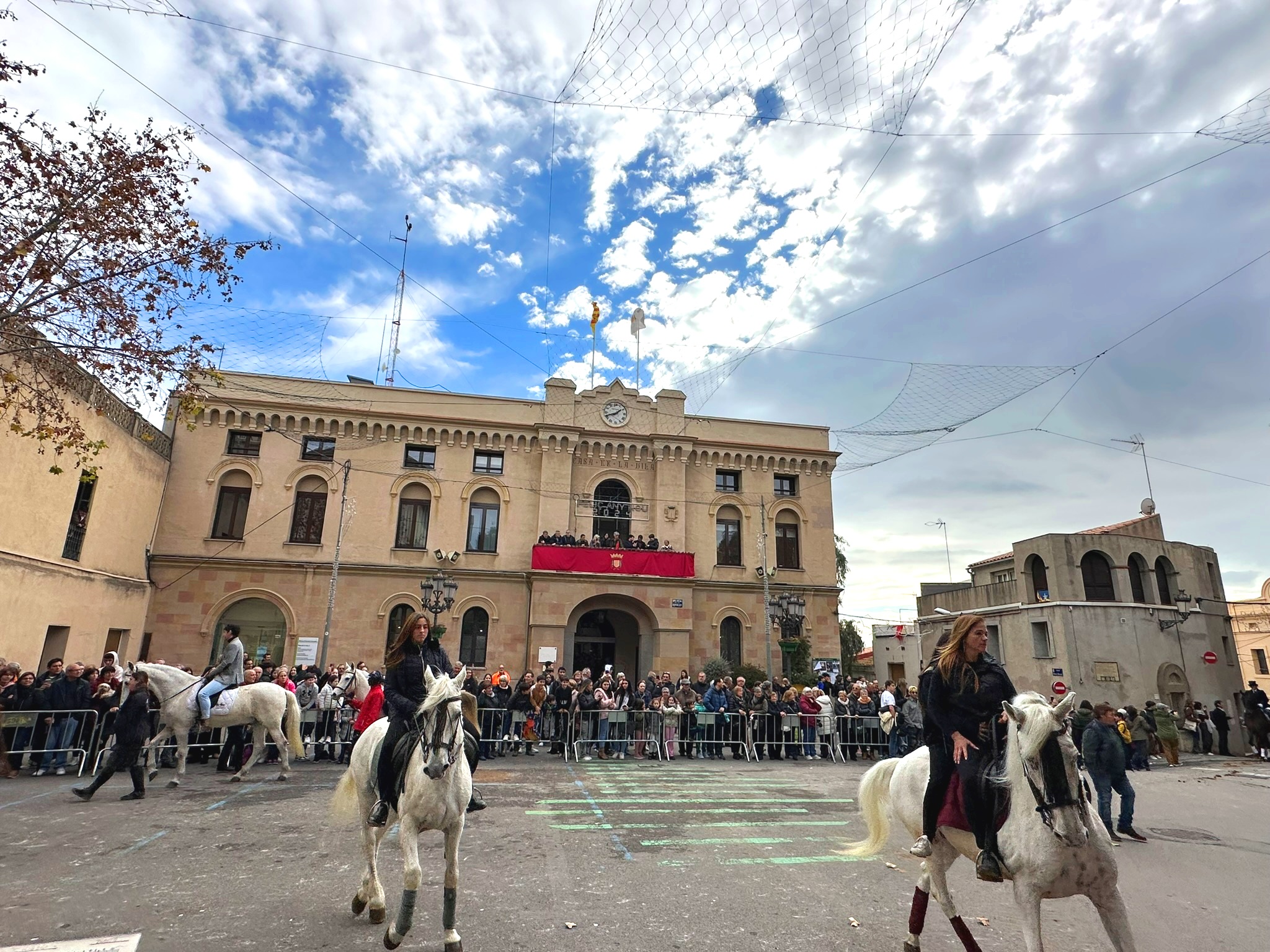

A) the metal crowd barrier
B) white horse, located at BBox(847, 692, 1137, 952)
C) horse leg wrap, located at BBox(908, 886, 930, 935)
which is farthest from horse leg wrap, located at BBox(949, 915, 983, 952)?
the metal crowd barrier

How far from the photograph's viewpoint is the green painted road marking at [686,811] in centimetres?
848

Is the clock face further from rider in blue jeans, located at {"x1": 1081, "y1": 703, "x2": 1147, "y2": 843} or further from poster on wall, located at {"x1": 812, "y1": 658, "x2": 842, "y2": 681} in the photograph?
rider in blue jeans, located at {"x1": 1081, "y1": 703, "x2": 1147, "y2": 843}

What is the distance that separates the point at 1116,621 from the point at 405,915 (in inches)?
1077

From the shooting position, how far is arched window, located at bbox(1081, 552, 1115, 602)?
2417 centimetres

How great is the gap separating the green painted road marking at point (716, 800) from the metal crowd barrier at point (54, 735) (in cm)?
844

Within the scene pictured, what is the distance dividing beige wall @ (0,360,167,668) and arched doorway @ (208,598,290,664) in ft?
8.39

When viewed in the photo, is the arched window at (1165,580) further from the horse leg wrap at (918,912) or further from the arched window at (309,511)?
the arched window at (309,511)

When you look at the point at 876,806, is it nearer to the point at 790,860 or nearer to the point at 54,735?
the point at 790,860

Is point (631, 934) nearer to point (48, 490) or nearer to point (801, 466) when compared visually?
point (48, 490)

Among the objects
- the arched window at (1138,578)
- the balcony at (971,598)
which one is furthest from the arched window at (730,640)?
the arched window at (1138,578)

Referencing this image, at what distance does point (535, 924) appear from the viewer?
4723mm

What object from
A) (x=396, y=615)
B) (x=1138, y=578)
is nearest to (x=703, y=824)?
(x=396, y=615)

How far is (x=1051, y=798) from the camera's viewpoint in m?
3.66

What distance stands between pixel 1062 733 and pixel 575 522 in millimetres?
22974
